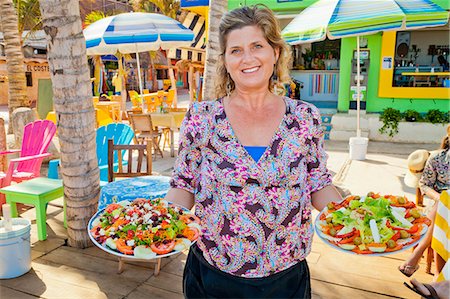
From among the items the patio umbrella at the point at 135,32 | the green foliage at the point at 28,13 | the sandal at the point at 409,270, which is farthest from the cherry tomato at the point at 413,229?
the green foliage at the point at 28,13

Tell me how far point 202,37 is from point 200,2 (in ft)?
5.53

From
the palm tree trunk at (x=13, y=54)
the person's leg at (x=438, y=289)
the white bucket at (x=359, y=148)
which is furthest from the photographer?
the palm tree trunk at (x=13, y=54)

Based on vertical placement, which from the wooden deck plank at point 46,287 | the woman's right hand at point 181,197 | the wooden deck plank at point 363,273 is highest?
the woman's right hand at point 181,197

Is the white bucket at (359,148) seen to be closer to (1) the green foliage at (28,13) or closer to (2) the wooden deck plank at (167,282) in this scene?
(2) the wooden deck plank at (167,282)

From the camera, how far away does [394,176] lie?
22.1ft

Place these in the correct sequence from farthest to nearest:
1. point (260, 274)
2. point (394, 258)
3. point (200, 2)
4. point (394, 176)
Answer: point (200, 2) < point (394, 176) < point (394, 258) < point (260, 274)

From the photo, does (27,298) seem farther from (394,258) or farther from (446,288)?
(394,258)

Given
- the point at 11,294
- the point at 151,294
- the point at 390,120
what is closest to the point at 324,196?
the point at 151,294

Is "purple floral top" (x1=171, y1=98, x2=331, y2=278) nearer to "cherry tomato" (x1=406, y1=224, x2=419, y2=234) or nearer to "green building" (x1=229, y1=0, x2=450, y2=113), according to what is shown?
"cherry tomato" (x1=406, y1=224, x2=419, y2=234)

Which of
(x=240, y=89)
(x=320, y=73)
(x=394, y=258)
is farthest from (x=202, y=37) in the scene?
(x=240, y=89)

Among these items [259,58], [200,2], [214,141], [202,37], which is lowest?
[214,141]

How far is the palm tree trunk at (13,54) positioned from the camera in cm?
901

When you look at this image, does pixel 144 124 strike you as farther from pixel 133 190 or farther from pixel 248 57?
pixel 248 57

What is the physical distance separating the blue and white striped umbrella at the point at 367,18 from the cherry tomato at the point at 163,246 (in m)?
5.07
